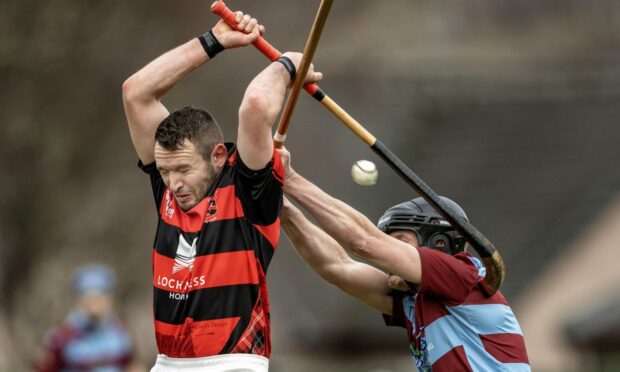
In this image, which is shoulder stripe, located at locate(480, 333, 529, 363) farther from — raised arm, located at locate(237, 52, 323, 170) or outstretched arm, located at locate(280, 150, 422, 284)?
raised arm, located at locate(237, 52, 323, 170)

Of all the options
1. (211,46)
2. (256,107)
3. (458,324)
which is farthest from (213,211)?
(458,324)

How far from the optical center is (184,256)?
18.7 ft

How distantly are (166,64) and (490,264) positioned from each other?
1977 millimetres

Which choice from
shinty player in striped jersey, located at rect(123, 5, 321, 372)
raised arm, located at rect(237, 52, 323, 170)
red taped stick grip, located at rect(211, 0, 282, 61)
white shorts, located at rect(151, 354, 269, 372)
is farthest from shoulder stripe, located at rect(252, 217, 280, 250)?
red taped stick grip, located at rect(211, 0, 282, 61)

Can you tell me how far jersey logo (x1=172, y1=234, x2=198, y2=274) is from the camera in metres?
5.69

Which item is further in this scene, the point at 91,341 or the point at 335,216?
the point at 91,341

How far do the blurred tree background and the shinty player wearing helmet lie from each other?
253 inches

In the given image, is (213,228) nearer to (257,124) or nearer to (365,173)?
(257,124)

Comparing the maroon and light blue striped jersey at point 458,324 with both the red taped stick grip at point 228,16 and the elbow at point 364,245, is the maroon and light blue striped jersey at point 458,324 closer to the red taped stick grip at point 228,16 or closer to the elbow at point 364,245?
the elbow at point 364,245

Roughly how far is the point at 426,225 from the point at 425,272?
0.43 metres

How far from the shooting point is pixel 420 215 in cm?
675

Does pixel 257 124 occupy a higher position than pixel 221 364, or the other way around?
pixel 257 124

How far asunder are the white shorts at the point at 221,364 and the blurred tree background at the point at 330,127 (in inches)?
292

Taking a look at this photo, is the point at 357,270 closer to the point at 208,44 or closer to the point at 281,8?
the point at 208,44
